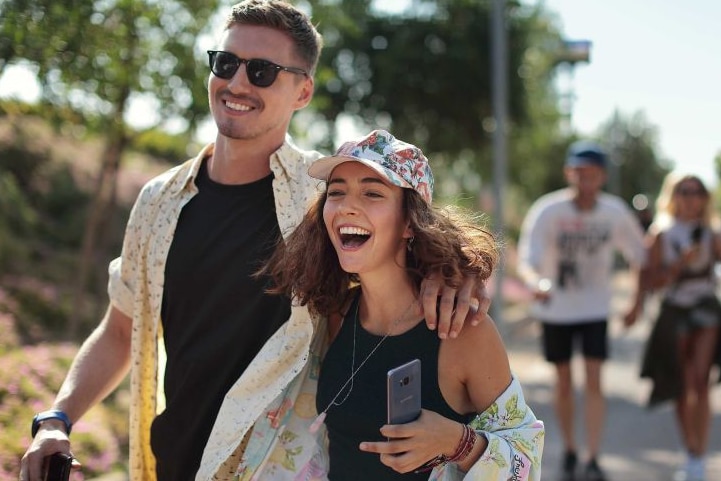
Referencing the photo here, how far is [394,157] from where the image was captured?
2.76 m

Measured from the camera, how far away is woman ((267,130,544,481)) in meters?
2.61

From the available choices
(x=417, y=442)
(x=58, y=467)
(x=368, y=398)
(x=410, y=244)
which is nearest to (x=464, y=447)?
(x=417, y=442)

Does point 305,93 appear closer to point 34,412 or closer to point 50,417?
point 50,417

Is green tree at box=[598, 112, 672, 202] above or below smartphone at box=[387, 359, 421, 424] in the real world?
below

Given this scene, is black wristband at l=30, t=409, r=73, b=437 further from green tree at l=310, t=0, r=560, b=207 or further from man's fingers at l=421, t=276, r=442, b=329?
green tree at l=310, t=0, r=560, b=207

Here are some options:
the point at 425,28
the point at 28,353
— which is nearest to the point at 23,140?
the point at 425,28

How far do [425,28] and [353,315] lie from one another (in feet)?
38.5

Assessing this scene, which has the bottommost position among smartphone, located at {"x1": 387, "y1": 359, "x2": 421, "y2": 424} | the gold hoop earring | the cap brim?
smartphone, located at {"x1": 387, "y1": 359, "x2": 421, "y2": 424}

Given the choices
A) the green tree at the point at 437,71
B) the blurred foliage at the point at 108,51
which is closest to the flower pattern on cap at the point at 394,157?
the blurred foliage at the point at 108,51

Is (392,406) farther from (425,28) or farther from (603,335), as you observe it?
(425,28)

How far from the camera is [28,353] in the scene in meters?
6.94

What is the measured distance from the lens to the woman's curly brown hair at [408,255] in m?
2.81

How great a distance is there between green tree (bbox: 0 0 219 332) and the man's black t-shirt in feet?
5.11

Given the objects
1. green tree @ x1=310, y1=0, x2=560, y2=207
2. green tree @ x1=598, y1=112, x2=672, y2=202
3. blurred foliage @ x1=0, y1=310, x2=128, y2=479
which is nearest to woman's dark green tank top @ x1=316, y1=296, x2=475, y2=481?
blurred foliage @ x1=0, y1=310, x2=128, y2=479
